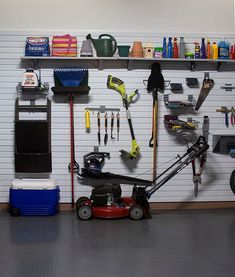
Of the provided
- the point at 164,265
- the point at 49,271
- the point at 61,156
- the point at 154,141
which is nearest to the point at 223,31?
the point at 154,141

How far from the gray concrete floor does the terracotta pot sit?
217 cm

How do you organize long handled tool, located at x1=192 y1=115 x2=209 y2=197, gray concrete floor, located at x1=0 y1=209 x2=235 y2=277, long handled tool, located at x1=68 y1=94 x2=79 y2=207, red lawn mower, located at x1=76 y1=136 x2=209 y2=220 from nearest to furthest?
gray concrete floor, located at x1=0 y1=209 x2=235 y2=277 → red lawn mower, located at x1=76 y1=136 x2=209 y2=220 → long handled tool, located at x1=68 y1=94 x2=79 y2=207 → long handled tool, located at x1=192 y1=115 x2=209 y2=197

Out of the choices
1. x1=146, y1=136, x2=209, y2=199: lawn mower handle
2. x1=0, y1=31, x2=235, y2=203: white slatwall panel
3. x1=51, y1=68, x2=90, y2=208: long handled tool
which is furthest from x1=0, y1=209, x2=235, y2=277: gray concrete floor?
x1=51, y1=68, x2=90, y2=208: long handled tool

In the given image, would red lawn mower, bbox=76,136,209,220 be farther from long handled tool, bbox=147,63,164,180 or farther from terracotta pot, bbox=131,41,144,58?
terracotta pot, bbox=131,41,144,58

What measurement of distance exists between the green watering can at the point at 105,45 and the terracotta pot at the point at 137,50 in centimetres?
25

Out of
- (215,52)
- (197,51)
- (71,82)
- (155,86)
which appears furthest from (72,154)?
(215,52)

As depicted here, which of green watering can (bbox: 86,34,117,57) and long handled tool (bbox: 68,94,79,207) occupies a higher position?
green watering can (bbox: 86,34,117,57)

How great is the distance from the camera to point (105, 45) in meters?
6.02

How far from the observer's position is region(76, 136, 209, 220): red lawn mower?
18.9 feet

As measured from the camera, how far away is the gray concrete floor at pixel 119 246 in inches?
160

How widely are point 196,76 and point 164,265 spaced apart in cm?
309

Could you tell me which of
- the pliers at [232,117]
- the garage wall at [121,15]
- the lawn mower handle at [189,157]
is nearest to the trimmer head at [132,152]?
the lawn mower handle at [189,157]

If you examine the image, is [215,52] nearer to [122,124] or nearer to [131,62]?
[131,62]

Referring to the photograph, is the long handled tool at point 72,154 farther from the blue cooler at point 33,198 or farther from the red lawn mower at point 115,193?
the blue cooler at point 33,198
